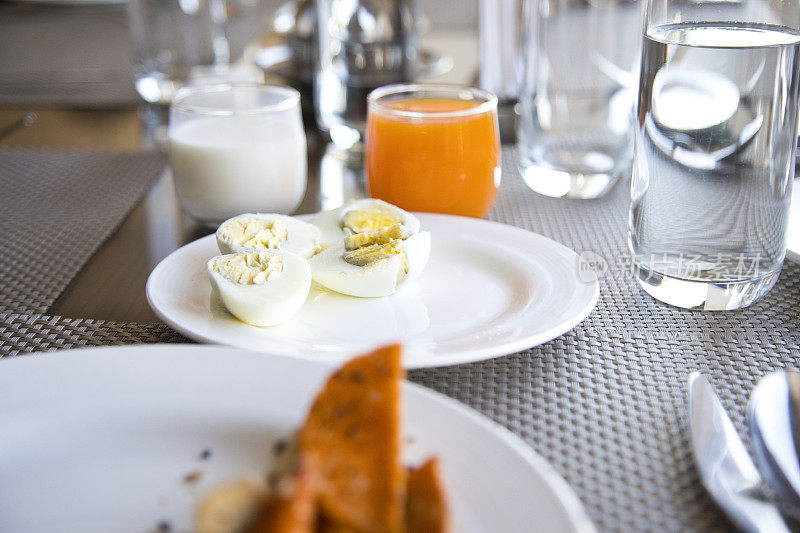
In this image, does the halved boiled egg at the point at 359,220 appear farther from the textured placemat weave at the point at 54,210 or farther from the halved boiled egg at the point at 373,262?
the textured placemat weave at the point at 54,210

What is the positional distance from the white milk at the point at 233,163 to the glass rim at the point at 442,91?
13cm

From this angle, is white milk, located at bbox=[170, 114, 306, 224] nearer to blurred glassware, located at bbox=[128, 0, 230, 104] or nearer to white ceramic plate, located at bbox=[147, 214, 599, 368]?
white ceramic plate, located at bbox=[147, 214, 599, 368]

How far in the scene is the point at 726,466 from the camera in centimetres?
59

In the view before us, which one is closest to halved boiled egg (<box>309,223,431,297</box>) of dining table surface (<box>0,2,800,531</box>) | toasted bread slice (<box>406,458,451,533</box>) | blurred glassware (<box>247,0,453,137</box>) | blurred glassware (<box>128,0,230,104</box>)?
dining table surface (<box>0,2,800,531</box>)

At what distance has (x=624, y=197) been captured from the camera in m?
1.27

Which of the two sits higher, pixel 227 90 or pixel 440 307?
pixel 227 90

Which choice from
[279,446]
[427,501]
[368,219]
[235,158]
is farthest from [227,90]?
[427,501]

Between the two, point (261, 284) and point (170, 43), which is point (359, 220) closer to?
point (261, 284)

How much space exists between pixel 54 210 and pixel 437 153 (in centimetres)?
A: 59

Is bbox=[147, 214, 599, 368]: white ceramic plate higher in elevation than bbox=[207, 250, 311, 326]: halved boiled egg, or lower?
lower

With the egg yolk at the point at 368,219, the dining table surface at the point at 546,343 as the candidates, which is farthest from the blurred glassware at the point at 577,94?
the egg yolk at the point at 368,219

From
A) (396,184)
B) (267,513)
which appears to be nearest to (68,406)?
(267,513)

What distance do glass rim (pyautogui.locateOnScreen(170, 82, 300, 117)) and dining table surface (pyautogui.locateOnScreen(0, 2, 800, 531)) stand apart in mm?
174

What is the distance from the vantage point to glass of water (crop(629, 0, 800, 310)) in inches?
Answer: 31.8
